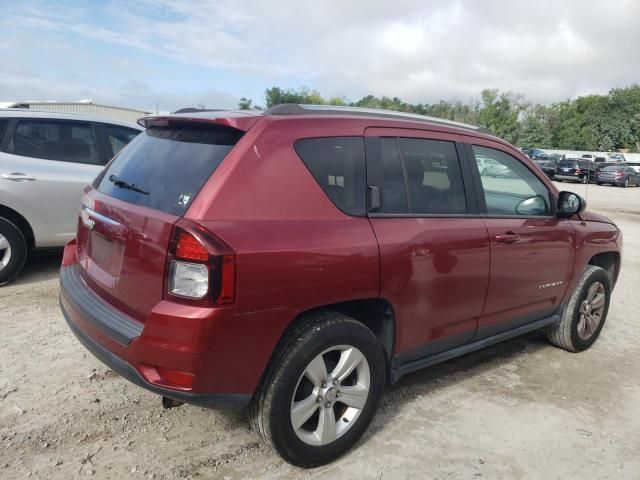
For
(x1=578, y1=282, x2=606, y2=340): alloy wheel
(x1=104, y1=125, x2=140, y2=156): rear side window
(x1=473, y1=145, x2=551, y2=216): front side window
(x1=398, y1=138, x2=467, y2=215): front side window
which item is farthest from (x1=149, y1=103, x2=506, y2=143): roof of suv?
(x1=104, y1=125, x2=140, y2=156): rear side window

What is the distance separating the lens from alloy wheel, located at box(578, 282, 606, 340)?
4543 mm

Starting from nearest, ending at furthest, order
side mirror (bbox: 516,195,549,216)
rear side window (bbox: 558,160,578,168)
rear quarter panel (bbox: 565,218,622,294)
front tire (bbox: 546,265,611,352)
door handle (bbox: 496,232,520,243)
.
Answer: door handle (bbox: 496,232,520,243), side mirror (bbox: 516,195,549,216), rear quarter panel (bbox: 565,218,622,294), front tire (bbox: 546,265,611,352), rear side window (bbox: 558,160,578,168)

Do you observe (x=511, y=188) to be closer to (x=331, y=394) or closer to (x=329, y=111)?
(x=329, y=111)

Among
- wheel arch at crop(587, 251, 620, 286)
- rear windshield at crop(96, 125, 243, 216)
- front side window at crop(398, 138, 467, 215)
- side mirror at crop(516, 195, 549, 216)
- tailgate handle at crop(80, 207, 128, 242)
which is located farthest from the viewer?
wheel arch at crop(587, 251, 620, 286)

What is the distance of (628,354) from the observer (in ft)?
15.4

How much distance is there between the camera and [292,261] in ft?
8.05

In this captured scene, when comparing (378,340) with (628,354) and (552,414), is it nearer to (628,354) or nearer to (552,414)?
(552,414)

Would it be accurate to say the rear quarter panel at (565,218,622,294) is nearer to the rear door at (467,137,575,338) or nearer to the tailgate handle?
the rear door at (467,137,575,338)

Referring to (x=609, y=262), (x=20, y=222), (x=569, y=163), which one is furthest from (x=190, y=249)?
(x=569, y=163)

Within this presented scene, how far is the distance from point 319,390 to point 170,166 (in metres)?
1.35

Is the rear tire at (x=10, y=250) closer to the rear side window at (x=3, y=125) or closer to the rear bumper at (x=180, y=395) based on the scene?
the rear side window at (x=3, y=125)

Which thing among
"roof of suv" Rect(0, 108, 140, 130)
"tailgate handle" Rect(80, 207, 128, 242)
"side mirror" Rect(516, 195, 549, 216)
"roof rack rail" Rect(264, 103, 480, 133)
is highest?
"roof rack rail" Rect(264, 103, 480, 133)

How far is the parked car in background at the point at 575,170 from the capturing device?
32.3 m

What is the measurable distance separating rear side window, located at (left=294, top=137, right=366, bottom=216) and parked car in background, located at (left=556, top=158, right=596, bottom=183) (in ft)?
109
